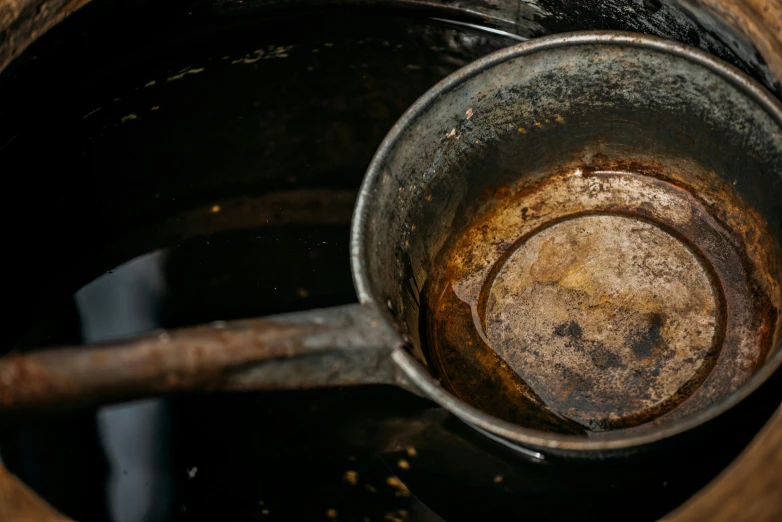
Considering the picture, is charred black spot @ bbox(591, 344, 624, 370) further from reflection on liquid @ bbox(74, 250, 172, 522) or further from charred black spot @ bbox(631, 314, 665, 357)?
reflection on liquid @ bbox(74, 250, 172, 522)

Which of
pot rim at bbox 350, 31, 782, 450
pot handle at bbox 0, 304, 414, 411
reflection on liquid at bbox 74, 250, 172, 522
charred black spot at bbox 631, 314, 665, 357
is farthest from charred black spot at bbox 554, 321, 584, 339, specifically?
reflection on liquid at bbox 74, 250, 172, 522

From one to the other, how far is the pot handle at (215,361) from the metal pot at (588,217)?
0.01 m

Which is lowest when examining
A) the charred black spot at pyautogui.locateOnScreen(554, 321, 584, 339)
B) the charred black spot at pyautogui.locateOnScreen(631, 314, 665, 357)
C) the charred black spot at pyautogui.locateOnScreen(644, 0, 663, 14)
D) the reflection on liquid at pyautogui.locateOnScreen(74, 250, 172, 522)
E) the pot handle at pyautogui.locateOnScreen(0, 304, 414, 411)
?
the reflection on liquid at pyautogui.locateOnScreen(74, 250, 172, 522)

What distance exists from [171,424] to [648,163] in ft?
4.60

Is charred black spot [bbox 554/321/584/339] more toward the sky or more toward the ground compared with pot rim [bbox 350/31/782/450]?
more toward the ground

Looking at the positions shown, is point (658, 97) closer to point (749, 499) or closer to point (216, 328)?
point (749, 499)

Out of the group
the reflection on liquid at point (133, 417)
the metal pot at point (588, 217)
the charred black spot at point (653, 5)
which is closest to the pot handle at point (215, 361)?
the metal pot at point (588, 217)

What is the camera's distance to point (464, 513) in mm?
1707

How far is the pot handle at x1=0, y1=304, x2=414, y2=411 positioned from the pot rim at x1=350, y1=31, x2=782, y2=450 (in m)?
0.08

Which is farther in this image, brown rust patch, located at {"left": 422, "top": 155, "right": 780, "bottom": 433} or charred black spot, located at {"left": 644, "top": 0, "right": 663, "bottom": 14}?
charred black spot, located at {"left": 644, "top": 0, "right": 663, "bottom": 14}

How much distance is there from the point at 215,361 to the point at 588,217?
3.91 feet

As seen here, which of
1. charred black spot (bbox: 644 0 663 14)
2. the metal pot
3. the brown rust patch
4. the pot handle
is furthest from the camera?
charred black spot (bbox: 644 0 663 14)

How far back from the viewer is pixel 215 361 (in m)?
1.11

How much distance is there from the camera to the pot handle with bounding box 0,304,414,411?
101 centimetres
